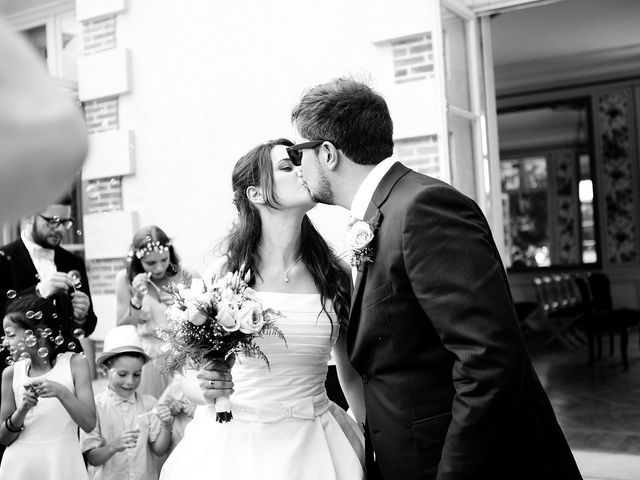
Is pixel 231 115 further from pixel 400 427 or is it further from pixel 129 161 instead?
pixel 400 427

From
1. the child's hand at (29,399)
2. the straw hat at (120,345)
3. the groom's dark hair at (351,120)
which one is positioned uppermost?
the groom's dark hair at (351,120)

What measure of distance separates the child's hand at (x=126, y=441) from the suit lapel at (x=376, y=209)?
2.43m

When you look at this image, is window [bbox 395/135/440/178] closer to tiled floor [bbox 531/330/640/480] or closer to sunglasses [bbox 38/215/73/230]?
tiled floor [bbox 531/330/640/480]

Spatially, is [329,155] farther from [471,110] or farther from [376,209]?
[471,110]

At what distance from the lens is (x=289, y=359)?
305 cm

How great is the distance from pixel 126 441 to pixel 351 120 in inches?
106

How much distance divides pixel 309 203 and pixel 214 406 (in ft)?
2.90

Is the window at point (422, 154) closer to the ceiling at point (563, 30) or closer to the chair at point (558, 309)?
the ceiling at point (563, 30)

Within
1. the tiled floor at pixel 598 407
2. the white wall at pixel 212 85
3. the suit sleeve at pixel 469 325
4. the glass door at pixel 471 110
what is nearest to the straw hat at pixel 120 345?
the white wall at pixel 212 85

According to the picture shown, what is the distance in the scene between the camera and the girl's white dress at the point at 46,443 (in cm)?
432

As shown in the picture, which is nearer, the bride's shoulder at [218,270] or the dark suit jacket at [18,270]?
the bride's shoulder at [218,270]

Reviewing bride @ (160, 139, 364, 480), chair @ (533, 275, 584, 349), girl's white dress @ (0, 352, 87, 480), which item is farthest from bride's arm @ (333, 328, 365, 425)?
chair @ (533, 275, 584, 349)

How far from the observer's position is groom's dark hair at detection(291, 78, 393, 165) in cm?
254

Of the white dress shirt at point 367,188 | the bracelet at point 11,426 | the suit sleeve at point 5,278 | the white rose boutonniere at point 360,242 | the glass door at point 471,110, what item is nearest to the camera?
the white rose boutonniere at point 360,242
